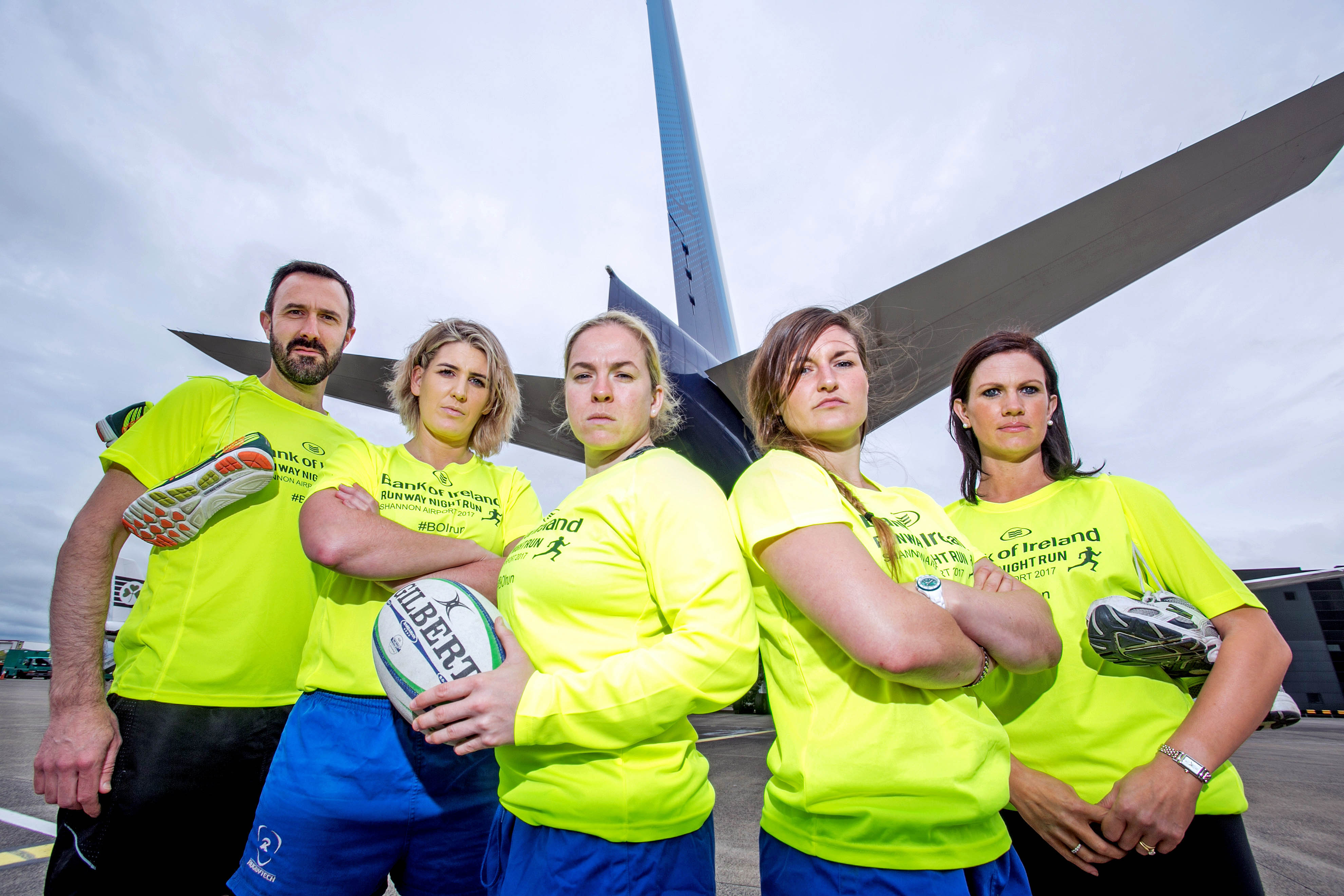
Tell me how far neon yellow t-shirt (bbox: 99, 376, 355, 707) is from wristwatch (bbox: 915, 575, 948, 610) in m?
1.93

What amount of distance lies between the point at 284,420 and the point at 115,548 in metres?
0.64

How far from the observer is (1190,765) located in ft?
4.70

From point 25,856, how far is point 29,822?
109 centimetres

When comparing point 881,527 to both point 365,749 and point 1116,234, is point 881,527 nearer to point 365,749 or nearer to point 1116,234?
point 365,749

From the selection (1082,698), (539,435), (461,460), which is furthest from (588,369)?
(539,435)

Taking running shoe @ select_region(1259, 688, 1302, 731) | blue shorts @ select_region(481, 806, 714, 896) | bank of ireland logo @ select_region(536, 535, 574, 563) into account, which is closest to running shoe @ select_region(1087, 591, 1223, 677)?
running shoe @ select_region(1259, 688, 1302, 731)

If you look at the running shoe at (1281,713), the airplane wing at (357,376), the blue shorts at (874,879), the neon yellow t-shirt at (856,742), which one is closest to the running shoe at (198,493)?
the neon yellow t-shirt at (856,742)

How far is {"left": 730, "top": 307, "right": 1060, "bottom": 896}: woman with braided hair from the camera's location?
115 cm

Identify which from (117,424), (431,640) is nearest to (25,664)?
(117,424)

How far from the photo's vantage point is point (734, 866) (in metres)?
3.74

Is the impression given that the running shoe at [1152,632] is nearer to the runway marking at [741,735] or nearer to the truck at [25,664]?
the runway marking at [741,735]

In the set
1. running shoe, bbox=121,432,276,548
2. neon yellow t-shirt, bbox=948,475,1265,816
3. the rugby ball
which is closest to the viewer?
the rugby ball

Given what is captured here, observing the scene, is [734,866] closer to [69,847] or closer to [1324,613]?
[69,847]

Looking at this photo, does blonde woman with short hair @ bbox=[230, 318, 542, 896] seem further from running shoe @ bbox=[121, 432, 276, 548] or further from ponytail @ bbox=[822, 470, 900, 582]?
ponytail @ bbox=[822, 470, 900, 582]
